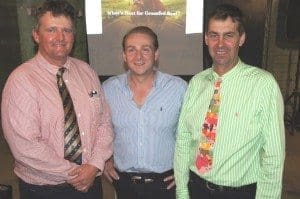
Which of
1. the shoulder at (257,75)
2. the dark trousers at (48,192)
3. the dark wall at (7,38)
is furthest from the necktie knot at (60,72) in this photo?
the dark wall at (7,38)

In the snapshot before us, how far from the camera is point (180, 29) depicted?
508cm

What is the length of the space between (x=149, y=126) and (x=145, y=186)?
1.19 ft

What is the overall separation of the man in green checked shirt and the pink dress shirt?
1.86ft

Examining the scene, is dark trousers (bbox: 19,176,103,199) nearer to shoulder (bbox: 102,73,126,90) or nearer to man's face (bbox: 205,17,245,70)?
shoulder (bbox: 102,73,126,90)

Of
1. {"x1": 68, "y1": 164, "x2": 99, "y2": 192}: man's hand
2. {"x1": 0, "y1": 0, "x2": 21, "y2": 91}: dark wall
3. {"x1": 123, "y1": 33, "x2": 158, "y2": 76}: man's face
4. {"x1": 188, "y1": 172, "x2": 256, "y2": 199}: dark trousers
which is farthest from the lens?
{"x1": 0, "y1": 0, "x2": 21, "y2": 91}: dark wall

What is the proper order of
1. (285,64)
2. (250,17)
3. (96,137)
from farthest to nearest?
(285,64) → (250,17) → (96,137)

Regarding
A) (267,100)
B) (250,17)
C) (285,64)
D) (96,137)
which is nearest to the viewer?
(267,100)

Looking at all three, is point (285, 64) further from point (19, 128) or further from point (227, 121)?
point (19, 128)

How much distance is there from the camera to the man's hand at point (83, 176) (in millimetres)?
2000

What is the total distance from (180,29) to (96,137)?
3.23 metres

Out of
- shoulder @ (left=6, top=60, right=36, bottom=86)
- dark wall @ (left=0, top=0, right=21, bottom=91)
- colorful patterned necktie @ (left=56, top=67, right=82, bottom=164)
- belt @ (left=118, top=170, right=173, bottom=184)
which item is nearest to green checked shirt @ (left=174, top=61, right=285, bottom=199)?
belt @ (left=118, top=170, right=173, bottom=184)

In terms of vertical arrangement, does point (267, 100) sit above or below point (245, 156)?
above

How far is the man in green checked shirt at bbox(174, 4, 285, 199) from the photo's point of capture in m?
1.80

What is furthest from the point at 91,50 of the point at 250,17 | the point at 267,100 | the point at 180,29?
the point at 267,100
